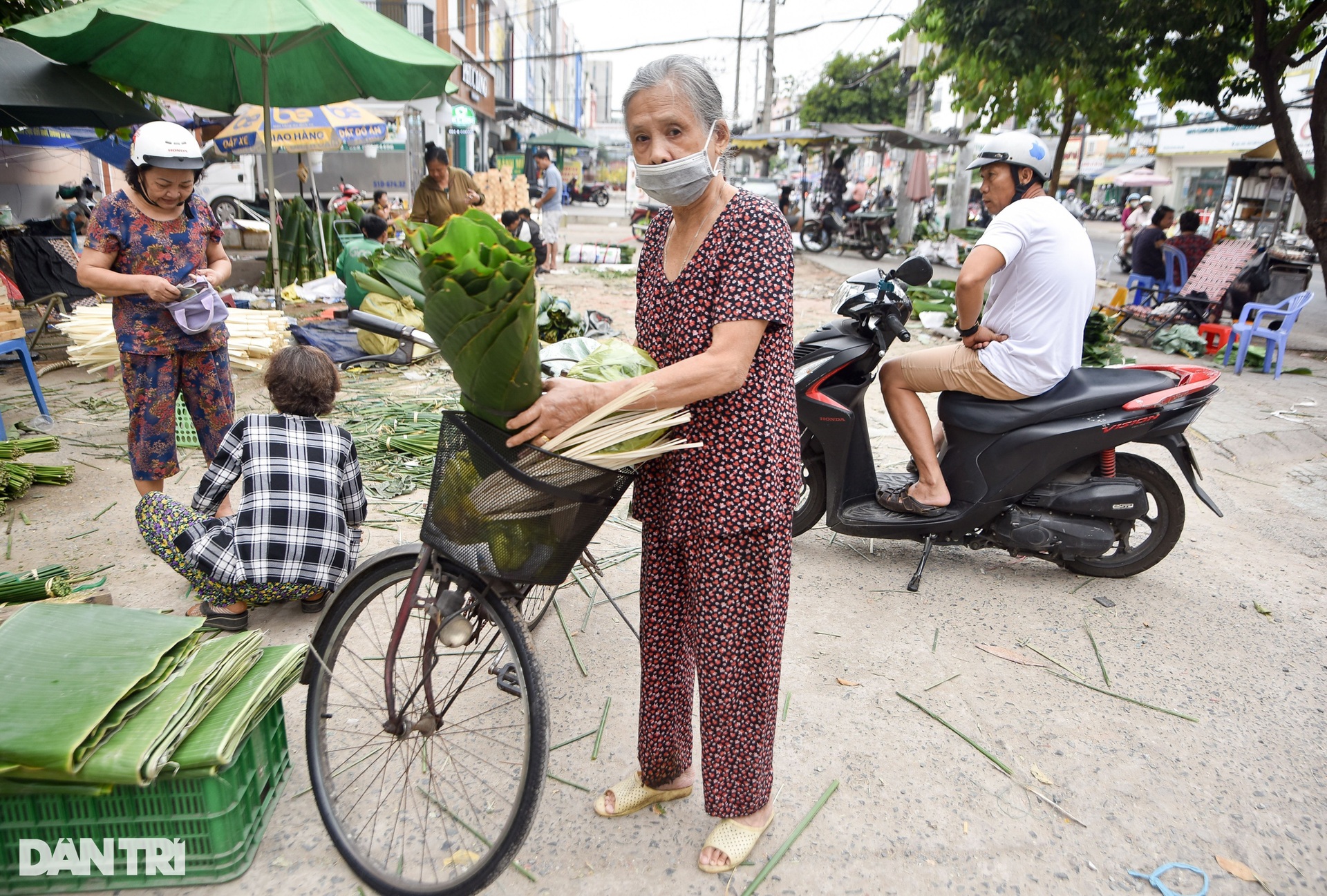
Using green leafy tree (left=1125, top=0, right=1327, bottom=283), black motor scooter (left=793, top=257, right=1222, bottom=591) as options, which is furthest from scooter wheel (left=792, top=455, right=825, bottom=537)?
green leafy tree (left=1125, top=0, right=1327, bottom=283)

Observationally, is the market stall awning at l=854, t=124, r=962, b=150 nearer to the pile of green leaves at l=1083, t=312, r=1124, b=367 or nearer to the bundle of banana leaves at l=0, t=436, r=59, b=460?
the pile of green leaves at l=1083, t=312, r=1124, b=367

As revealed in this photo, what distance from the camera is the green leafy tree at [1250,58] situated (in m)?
8.05

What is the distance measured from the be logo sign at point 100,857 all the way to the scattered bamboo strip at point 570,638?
1.37 m

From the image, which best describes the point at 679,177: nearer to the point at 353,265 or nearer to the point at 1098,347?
the point at 1098,347

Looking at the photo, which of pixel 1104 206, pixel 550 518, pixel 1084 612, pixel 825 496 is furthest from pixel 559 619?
pixel 1104 206

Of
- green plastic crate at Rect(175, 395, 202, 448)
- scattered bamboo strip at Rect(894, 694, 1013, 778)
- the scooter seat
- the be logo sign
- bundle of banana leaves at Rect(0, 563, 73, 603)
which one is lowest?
scattered bamboo strip at Rect(894, 694, 1013, 778)

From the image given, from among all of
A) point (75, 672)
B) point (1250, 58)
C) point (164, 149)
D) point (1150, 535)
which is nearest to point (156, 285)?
point (164, 149)

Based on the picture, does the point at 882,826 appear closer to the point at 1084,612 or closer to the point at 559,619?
the point at 559,619

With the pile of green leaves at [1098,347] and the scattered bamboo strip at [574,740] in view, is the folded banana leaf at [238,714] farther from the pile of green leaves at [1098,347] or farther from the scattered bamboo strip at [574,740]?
the pile of green leaves at [1098,347]

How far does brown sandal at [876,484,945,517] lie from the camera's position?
374cm

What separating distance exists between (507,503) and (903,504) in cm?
251

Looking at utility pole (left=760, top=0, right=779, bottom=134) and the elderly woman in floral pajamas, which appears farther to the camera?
utility pole (left=760, top=0, right=779, bottom=134)

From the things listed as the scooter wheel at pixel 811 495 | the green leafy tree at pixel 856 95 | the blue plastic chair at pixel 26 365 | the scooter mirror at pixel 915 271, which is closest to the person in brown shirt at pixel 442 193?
the blue plastic chair at pixel 26 365

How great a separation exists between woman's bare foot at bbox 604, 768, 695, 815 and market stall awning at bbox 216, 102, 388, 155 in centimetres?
1056
